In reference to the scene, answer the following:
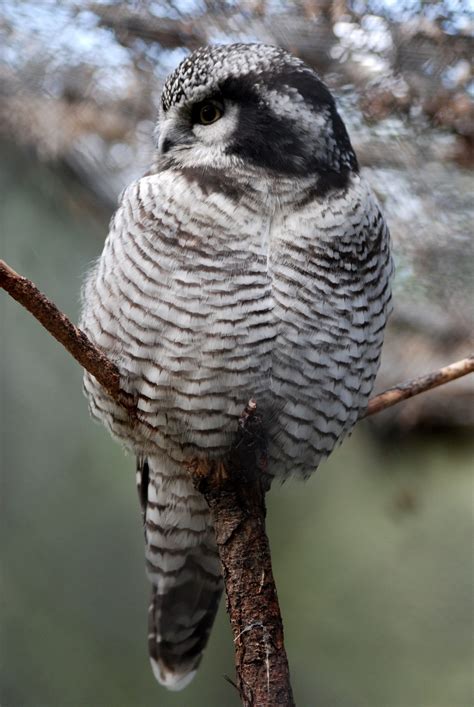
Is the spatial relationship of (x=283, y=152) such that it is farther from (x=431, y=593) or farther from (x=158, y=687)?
(x=158, y=687)

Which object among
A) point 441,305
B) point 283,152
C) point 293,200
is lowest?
point 293,200

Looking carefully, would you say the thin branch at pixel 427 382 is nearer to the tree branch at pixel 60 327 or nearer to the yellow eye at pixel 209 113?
the tree branch at pixel 60 327

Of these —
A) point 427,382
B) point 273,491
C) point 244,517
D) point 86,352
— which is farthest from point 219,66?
point 273,491

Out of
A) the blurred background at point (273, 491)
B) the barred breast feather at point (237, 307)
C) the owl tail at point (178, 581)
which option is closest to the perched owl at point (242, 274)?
the barred breast feather at point (237, 307)

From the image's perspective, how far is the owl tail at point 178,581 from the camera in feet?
7.32

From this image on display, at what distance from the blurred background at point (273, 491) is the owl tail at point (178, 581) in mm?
1545

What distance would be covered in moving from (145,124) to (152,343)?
1785 mm

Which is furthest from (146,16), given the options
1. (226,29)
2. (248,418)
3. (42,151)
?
(248,418)

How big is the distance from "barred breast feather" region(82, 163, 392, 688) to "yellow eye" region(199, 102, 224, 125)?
0.56 ft

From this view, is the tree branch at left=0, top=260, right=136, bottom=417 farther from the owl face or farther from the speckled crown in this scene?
the speckled crown

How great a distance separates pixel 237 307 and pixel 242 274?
8cm

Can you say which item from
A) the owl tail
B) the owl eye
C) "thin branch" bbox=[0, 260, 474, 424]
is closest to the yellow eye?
the owl eye

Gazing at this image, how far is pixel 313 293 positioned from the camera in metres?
1.78

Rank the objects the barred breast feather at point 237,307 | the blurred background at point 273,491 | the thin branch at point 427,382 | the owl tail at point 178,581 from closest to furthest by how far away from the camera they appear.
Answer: the barred breast feather at point 237,307
the thin branch at point 427,382
the owl tail at point 178,581
the blurred background at point 273,491
